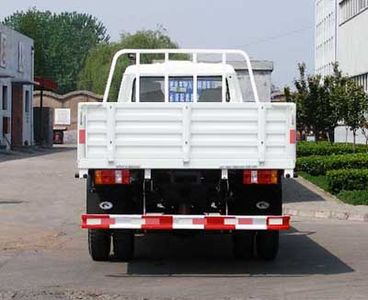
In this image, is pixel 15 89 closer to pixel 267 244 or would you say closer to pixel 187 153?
pixel 267 244

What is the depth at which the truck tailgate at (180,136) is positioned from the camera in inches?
371

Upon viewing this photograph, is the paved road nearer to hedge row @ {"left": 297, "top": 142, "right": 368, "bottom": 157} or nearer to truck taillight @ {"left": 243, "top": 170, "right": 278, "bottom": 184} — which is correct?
truck taillight @ {"left": 243, "top": 170, "right": 278, "bottom": 184}

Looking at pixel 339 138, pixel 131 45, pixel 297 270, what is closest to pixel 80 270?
pixel 297 270

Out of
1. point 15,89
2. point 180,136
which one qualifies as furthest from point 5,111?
point 180,136

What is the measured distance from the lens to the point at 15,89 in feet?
159

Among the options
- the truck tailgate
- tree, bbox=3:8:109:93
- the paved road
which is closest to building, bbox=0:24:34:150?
the paved road

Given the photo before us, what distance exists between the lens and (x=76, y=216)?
16.7 metres

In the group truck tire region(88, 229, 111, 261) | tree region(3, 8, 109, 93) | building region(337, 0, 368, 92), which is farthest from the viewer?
tree region(3, 8, 109, 93)

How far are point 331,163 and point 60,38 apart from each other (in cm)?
9806

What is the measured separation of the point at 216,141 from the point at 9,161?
26573 millimetres

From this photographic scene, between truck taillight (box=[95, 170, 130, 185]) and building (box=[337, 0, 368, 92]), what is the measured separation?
31901 millimetres

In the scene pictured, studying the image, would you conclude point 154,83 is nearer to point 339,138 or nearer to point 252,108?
point 252,108

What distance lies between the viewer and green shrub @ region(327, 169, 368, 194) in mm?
19094

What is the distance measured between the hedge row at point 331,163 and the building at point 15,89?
836 inches
